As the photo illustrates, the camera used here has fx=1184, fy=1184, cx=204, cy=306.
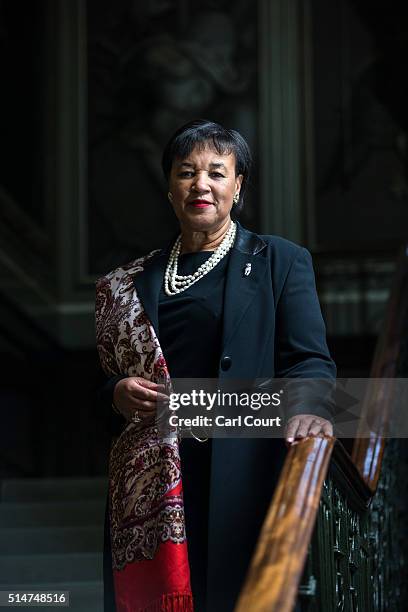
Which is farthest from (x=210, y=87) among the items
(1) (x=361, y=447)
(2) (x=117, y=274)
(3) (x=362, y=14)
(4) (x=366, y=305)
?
(2) (x=117, y=274)

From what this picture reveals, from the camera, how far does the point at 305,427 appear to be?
2797mm

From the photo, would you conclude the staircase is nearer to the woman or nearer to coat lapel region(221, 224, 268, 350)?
the woman

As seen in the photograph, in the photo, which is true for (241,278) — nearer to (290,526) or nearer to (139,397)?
(139,397)

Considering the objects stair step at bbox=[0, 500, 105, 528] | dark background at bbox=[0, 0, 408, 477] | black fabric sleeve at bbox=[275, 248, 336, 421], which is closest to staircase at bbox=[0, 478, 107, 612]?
stair step at bbox=[0, 500, 105, 528]

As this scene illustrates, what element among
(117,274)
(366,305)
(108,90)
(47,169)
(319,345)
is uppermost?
(108,90)

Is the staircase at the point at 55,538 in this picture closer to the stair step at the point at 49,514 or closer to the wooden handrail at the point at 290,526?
the stair step at the point at 49,514

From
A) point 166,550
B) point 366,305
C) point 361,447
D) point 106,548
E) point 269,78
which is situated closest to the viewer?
point 166,550

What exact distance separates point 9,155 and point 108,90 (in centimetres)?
104

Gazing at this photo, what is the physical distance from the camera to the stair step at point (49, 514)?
553cm

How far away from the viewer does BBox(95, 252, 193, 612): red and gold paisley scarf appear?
2809 mm

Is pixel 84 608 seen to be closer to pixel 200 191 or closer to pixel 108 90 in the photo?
pixel 200 191

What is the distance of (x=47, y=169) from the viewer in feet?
33.0

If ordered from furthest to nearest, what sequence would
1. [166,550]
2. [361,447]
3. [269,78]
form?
[269,78]
[361,447]
[166,550]

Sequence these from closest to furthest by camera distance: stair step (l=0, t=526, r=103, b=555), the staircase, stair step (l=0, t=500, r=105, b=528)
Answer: the staircase
stair step (l=0, t=526, r=103, b=555)
stair step (l=0, t=500, r=105, b=528)
